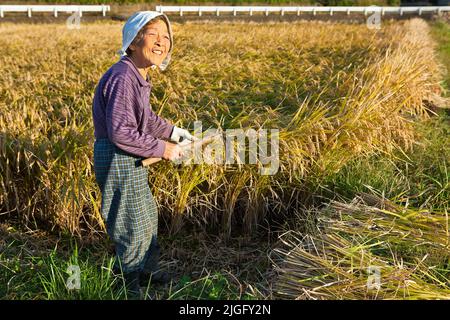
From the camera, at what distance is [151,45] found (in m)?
2.04

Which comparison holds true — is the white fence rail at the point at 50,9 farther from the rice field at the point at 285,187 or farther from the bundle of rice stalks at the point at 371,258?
the bundle of rice stalks at the point at 371,258

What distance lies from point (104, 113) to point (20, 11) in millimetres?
14598

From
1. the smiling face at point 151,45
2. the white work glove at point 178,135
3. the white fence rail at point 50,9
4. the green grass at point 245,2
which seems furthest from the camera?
the green grass at point 245,2

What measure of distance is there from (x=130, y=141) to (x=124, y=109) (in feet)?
0.43

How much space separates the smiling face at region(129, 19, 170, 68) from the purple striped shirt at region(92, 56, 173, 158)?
0.04 m

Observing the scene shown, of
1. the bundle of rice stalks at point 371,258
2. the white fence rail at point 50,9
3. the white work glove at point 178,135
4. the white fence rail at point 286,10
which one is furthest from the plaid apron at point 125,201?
the white fence rail at point 286,10

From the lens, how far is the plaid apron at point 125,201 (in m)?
2.09

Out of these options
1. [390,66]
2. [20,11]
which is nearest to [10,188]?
[390,66]

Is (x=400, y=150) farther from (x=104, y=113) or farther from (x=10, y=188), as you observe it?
(x=10, y=188)

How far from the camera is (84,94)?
398 cm

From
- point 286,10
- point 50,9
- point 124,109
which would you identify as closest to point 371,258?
point 124,109

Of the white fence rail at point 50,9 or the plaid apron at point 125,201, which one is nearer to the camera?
the plaid apron at point 125,201

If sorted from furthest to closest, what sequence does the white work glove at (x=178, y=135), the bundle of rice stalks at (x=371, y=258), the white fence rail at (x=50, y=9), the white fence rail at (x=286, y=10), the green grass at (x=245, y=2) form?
the green grass at (x=245, y=2) < the white fence rail at (x=286, y=10) < the white fence rail at (x=50, y=9) < the white work glove at (x=178, y=135) < the bundle of rice stalks at (x=371, y=258)
